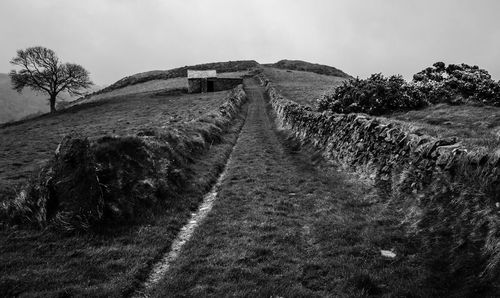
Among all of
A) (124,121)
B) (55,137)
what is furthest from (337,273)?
(124,121)

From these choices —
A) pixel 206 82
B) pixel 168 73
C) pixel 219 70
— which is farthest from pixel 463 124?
pixel 219 70

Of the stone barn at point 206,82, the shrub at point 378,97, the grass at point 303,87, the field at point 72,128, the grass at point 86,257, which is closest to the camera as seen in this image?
the grass at point 86,257

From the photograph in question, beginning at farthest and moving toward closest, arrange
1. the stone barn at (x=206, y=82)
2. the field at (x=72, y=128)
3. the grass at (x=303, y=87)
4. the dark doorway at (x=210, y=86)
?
the dark doorway at (x=210, y=86) → the stone barn at (x=206, y=82) → the grass at (x=303, y=87) → the field at (x=72, y=128)

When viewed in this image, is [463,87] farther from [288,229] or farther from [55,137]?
[55,137]

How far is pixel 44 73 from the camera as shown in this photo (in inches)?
2734

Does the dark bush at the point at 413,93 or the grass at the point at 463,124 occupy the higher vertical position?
the dark bush at the point at 413,93

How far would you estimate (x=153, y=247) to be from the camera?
10.9 metres

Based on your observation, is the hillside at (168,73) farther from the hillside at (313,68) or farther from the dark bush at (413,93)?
the dark bush at (413,93)

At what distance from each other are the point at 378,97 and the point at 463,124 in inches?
384

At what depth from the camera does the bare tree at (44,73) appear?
68125mm

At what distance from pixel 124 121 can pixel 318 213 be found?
38445mm

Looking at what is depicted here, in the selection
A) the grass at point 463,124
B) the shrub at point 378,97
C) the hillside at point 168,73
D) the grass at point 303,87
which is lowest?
the grass at point 463,124

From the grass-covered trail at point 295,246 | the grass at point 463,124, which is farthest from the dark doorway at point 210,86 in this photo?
the grass-covered trail at point 295,246

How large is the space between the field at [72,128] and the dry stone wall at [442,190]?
43.0 ft
